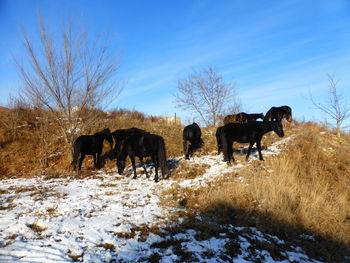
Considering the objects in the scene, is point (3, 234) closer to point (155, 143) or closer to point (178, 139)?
point (155, 143)

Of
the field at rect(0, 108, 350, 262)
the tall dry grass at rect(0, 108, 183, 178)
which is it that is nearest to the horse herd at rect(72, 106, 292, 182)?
Answer: the field at rect(0, 108, 350, 262)

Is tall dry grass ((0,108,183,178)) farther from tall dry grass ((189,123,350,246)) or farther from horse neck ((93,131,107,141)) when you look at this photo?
tall dry grass ((189,123,350,246))

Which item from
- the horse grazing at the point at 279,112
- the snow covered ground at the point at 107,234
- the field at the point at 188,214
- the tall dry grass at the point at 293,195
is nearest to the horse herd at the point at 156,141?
the field at the point at 188,214

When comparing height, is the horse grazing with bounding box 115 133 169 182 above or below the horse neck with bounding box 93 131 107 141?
below

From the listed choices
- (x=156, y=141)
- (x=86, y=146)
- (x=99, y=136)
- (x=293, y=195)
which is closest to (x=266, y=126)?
(x=293, y=195)

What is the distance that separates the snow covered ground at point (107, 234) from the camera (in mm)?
3387

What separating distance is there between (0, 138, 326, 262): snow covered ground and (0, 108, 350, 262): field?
0.7 inches

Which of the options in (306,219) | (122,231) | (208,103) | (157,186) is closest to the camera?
(122,231)

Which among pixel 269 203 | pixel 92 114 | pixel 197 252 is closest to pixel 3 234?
pixel 197 252

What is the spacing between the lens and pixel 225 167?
8.45 metres

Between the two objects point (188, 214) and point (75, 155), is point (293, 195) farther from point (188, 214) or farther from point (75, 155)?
point (75, 155)

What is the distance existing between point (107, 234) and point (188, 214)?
1.76 metres

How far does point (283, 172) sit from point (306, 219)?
2.08 metres

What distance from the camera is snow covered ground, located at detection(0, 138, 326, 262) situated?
Result: 11.1 ft
